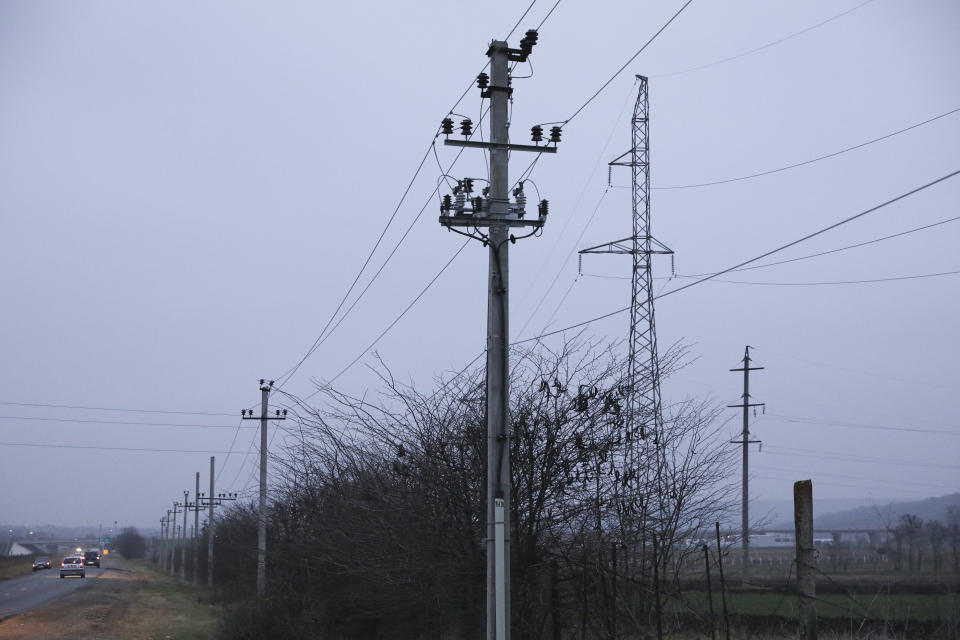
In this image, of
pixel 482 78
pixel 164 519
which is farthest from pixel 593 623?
pixel 164 519

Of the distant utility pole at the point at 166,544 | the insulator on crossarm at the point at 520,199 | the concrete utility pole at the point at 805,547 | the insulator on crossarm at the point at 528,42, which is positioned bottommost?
the distant utility pole at the point at 166,544

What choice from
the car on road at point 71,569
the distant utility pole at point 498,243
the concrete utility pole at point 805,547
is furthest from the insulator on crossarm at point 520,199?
the car on road at point 71,569

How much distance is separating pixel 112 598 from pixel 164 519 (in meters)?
88.6

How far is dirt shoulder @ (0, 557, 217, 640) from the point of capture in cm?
2652

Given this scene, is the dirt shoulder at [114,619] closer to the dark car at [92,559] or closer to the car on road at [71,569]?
the car on road at [71,569]

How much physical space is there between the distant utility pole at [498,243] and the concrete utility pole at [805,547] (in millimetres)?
4079

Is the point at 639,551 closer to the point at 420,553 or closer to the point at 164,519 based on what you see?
the point at 420,553

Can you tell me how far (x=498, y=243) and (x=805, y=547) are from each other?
5991 millimetres

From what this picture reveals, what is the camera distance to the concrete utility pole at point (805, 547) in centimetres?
895

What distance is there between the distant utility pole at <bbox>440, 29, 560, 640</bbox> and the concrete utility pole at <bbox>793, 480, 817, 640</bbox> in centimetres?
408

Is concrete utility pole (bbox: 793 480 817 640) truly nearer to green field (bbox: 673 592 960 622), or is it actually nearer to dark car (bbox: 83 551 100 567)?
green field (bbox: 673 592 960 622)

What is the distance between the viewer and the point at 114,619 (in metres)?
31.7

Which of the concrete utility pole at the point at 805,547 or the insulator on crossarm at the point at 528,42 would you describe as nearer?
the concrete utility pole at the point at 805,547

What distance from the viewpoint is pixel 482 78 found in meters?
13.8
